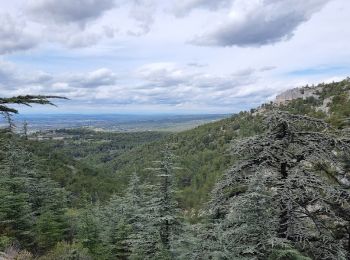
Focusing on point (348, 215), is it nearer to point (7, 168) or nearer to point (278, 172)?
point (278, 172)

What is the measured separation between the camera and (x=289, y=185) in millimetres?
9438

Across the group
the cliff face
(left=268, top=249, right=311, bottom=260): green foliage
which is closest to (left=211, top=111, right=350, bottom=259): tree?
(left=268, top=249, right=311, bottom=260): green foliage

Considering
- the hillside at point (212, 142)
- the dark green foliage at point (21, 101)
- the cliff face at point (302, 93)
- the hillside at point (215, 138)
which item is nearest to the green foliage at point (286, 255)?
the dark green foliage at point (21, 101)

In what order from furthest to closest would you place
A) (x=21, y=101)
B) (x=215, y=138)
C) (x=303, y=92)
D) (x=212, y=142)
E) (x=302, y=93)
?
(x=215, y=138)
(x=212, y=142)
(x=302, y=93)
(x=303, y=92)
(x=21, y=101)

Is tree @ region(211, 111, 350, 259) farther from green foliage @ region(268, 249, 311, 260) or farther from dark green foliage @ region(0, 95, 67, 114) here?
dark green foliage @ region(0, 95, 67, 114)

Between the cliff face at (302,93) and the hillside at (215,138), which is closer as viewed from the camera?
the hillside at (215,138)

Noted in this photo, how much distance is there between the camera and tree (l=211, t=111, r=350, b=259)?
9.28 meters

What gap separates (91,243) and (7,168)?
339 inches

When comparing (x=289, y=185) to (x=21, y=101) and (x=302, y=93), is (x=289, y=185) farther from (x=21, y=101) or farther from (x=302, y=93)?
A: (x=302, y=93)

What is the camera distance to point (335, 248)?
9.51 metres

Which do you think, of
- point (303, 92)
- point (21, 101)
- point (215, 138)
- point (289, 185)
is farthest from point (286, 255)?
point (215, 138)

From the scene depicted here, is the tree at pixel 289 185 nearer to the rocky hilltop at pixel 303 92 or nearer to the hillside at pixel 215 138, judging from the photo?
the hillside at pixel 215 138

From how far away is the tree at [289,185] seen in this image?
9.28m

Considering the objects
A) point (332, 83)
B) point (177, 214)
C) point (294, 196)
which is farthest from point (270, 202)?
point (332, 83)
